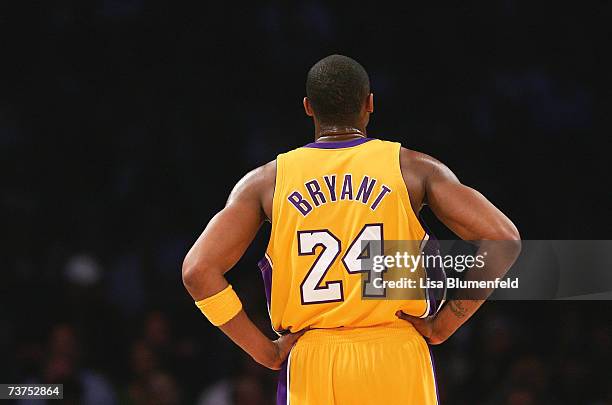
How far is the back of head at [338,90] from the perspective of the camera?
3.14 meters

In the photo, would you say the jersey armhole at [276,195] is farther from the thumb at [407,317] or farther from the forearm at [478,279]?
the forearm at [478,279]

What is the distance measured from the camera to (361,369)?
117 inches

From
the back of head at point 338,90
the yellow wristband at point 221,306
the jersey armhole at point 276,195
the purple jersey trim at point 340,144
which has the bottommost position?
the yellow wristband at point 221,306

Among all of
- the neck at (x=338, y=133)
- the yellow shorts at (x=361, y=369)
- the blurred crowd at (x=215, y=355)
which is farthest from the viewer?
the blurred crowd at (x=215, y=355)

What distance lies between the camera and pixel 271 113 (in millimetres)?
7523

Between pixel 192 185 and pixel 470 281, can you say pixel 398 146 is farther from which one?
pixel 192 185

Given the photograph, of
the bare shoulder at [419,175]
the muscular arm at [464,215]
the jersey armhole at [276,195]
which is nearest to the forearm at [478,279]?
the muscular arm at [464,215]

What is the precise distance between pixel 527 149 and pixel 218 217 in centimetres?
458

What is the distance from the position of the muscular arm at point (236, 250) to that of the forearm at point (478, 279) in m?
0.52

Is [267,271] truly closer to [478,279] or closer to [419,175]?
[419,175]

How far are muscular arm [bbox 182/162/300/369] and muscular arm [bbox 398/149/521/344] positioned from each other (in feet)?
1.54

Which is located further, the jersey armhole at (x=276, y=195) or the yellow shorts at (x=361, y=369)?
the jersey armhole at (x=276, y=195)

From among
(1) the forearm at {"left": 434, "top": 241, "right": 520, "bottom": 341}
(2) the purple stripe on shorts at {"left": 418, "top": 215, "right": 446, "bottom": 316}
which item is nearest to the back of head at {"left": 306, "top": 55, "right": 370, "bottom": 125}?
(2) the purple stripe on shorts at {"left": 418, "top": 215, "right": 446, "bottom": 316}

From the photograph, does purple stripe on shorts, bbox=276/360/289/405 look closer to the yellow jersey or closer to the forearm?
the yellow jersey
